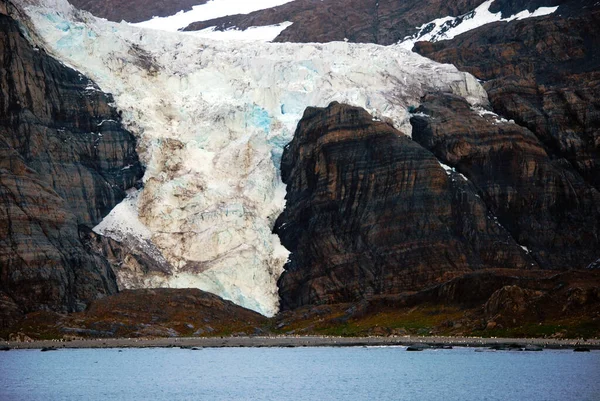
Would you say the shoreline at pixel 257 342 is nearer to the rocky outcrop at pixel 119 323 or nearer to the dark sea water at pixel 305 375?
the rocky outcrop at pixel 119 323

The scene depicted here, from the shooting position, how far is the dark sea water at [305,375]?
10062cm

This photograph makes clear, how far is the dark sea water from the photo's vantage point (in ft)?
330

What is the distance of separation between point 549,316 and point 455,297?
27.1 metres

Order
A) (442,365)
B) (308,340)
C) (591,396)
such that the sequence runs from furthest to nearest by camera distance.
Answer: (308,340) < (442,365) < (591,396)

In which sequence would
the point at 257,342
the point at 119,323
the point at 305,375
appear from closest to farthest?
the point at 305,375
the point at 257,342
the point at 119,323

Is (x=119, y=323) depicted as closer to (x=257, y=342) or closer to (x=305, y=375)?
(x=257, y=342)

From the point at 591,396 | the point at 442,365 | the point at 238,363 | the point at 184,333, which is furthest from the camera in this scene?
the point at 184,333

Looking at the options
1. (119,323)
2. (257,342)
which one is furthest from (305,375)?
(119,323)

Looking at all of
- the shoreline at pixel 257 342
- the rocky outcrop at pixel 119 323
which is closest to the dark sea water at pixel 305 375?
the shoreline at pixel 257 342

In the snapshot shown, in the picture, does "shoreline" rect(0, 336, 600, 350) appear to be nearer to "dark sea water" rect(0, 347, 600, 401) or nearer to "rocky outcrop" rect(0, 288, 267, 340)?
"rocky outcrop" rect(0, 288, 267, 340)

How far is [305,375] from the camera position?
12181cm

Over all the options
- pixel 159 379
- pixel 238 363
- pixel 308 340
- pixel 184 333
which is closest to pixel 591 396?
pixel 159 379

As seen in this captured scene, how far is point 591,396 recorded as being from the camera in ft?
304

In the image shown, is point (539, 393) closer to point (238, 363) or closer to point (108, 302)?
point (238, 363)
